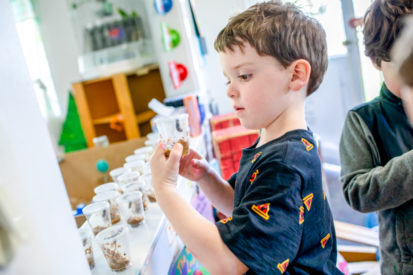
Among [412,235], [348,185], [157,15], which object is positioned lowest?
[412,235]

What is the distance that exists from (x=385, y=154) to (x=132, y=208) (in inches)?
30.4

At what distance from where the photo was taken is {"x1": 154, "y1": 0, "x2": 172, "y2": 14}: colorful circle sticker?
2203 millimetres

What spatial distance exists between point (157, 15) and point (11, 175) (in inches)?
81.0

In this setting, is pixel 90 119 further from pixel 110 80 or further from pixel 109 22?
pixel 109 22

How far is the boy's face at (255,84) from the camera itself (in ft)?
2.56

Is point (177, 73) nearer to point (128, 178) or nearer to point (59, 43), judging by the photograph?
point (128, 178)

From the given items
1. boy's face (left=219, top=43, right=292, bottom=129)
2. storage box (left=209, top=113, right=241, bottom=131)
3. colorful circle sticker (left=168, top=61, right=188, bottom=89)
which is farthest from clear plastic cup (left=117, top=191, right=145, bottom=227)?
colorful circle sticker (left=168, top=61, right=188, bottom=89)

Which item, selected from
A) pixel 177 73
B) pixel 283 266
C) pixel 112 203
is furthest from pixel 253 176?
pixel 177 73

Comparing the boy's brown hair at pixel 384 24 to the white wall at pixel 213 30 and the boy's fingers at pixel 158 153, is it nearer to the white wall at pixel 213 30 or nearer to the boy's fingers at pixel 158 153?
the boy's fingers at pixel 158 153

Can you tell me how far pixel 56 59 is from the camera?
10.6 ft

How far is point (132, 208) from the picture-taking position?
96 centimetres

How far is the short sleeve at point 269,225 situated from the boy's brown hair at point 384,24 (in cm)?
53

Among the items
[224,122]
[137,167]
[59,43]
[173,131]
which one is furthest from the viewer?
[59,43]

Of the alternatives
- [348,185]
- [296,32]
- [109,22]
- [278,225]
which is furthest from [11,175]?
[109,22]
